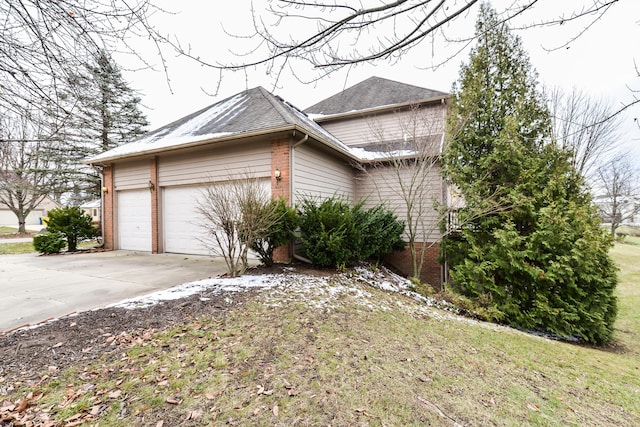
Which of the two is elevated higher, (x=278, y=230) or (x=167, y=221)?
(x=167, y=221)

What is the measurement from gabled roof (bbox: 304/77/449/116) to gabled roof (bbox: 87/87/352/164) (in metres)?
3.62

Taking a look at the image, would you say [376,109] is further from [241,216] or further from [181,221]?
[181,221]

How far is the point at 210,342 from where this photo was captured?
282cm

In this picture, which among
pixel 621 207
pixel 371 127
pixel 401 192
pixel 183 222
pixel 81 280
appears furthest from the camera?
pixel 621 207

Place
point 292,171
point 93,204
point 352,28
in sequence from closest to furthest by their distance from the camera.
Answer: point 352,28 < point 292,171 < point 93,204

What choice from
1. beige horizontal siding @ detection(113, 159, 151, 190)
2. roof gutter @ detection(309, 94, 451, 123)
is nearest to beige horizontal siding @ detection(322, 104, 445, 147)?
roof gutter @ detection(309, 94, 451, 123)

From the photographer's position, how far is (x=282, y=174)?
6598 millimetres

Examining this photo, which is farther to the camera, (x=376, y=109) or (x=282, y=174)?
(x=376, y=109)

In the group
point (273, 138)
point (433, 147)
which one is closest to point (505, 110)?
point (433, 147)

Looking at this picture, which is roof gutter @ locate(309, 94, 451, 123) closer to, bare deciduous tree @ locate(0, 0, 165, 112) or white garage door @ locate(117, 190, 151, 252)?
white garage door @ locate(117, 190, 151, 252)

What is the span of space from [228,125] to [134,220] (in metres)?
4.69

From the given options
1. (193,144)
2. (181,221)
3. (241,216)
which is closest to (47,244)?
(181,221)

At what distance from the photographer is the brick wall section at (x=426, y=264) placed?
27.5ft

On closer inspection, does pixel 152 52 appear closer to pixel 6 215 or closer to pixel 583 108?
pixel 583 108
